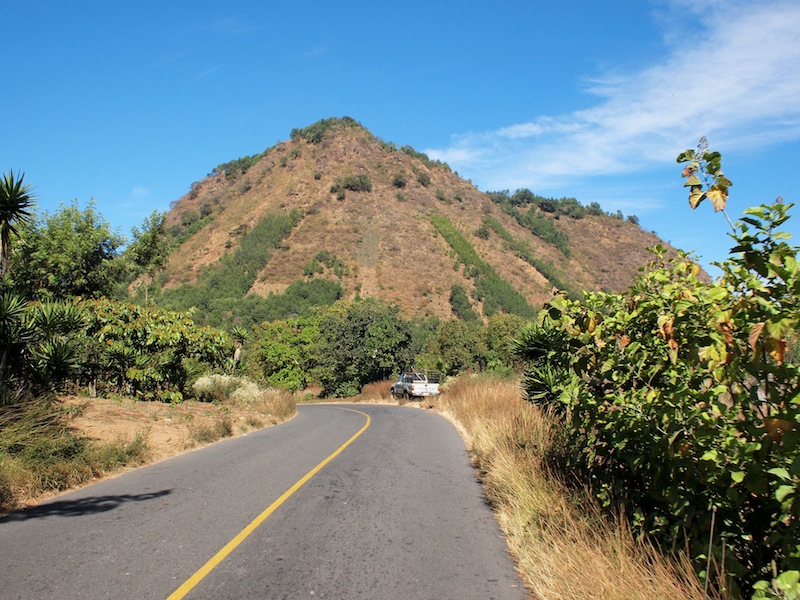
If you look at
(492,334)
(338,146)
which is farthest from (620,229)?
(492,334)

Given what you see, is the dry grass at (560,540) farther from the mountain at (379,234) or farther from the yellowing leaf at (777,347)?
the mountain at (379,234)

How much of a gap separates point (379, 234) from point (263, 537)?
94.9 m

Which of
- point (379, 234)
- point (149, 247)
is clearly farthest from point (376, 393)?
point (379, 234)

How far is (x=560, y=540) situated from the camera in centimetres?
526

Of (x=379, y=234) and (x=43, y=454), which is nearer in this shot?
(x=43, y=454)

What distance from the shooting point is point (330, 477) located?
32.0ft

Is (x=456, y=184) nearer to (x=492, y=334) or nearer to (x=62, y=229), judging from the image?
(x=492, y=334)

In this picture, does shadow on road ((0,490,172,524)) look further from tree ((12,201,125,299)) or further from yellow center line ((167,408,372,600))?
tree ((12,201,125,299))

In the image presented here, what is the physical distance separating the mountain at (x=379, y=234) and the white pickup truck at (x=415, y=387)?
126 feet

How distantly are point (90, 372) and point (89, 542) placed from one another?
14080 millimetres

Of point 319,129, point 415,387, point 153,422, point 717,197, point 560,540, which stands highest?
point 319,129

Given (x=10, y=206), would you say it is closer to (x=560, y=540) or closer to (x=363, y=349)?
(x=560, y=540)

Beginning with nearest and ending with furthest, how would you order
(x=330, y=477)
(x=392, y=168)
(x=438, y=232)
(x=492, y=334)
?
1. (x=330, y=477)
2. (x=492, y=334)
3. (x=438, y=232)
4. (x=392, y=168)

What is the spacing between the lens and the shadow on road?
22.6 feet
